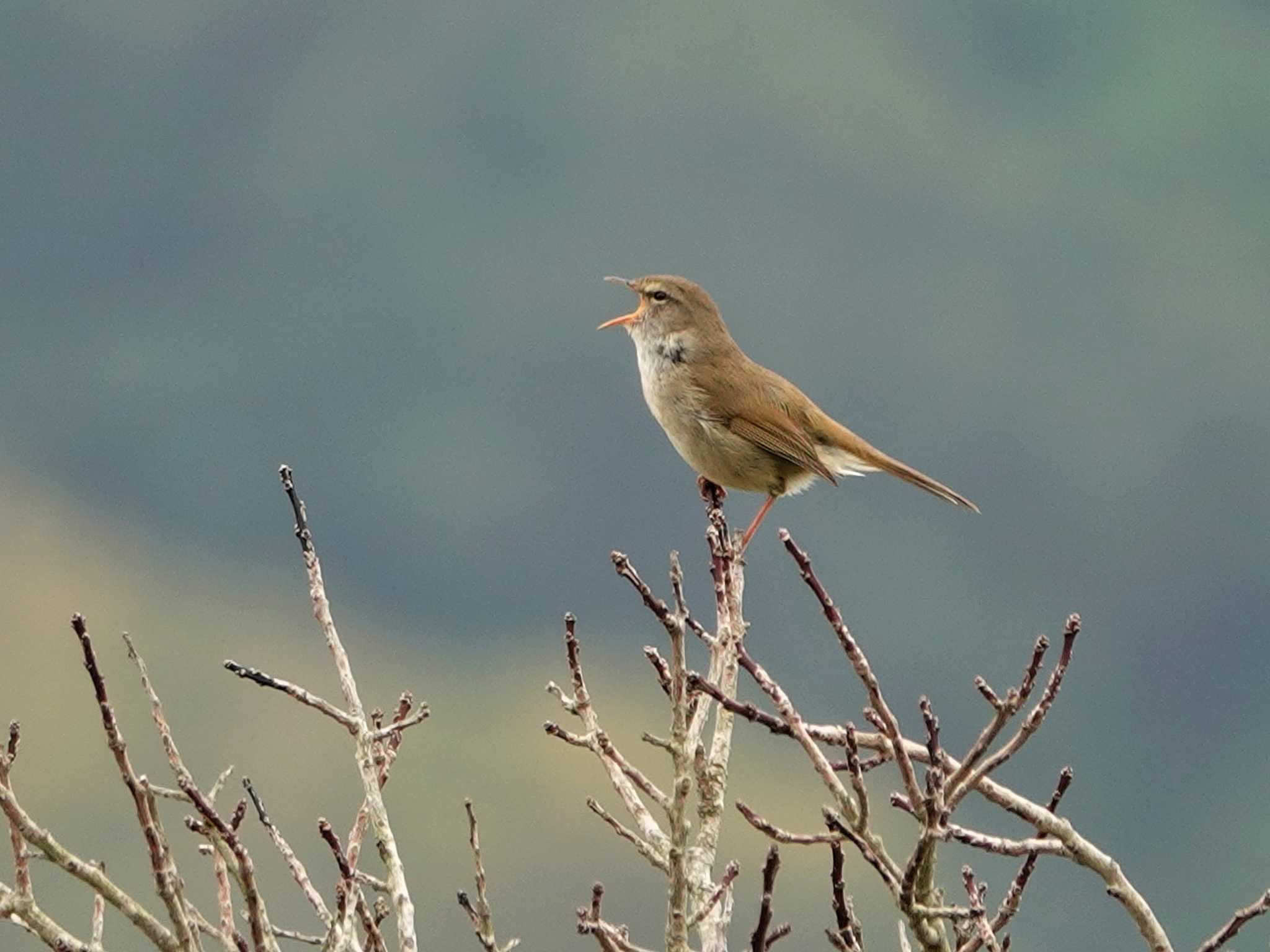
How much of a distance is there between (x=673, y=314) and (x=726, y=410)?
88 centimetres

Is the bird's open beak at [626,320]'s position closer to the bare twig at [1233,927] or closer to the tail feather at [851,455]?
the tail feather at [851,455]

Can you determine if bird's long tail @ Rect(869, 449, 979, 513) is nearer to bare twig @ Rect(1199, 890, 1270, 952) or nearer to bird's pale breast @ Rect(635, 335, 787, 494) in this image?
bird's pale breast @ Rect(635, 335, 787, 494)

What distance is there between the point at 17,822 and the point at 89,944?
1.09 ft

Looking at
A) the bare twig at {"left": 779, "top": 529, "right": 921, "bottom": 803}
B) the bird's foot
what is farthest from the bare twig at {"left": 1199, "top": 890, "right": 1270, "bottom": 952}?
the bird's foot

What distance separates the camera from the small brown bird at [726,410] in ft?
27.7

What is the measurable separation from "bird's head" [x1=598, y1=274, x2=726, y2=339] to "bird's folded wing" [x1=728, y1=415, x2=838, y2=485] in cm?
78

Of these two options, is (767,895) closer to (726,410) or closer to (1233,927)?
(1233,927)

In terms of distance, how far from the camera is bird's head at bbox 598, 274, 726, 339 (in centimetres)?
905

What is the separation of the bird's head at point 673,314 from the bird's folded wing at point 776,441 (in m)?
0.78

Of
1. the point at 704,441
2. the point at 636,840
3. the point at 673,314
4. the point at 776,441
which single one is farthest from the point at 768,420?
the point at 636,840

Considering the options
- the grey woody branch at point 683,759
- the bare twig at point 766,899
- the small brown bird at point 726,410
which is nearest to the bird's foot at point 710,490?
the small brown bird at point 726,410

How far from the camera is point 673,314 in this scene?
358 inches

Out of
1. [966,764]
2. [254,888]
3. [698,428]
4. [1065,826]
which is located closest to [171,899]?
[254,888]

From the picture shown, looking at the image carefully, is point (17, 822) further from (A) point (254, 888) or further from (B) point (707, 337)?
(B) point (707, 337)
